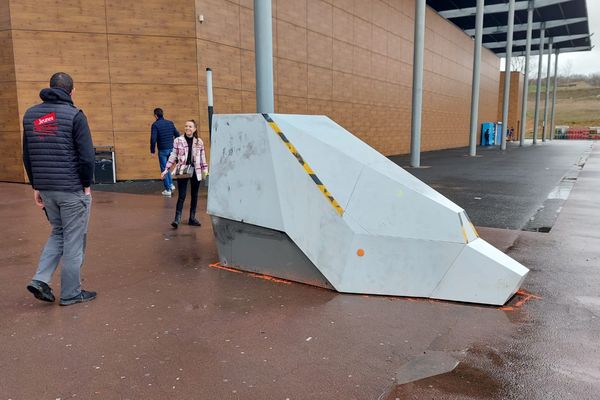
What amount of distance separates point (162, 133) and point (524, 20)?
35825 mm

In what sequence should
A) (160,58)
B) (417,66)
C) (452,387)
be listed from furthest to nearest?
(417,66) < (160,58) < (452,387)

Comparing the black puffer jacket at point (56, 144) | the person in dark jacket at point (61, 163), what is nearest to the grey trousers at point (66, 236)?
the person in dark jacket at point (61, 163)

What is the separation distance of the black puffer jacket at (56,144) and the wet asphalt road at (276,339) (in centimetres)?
119

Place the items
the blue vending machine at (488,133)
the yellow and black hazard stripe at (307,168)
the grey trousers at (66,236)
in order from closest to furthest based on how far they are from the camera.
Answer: the grey trousers at (66,236), the yellow and black hazard stripe at (307,168), the blue vending machine at (488,133)

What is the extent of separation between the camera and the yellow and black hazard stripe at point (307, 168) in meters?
4.53

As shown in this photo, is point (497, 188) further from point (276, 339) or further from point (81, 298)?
point (81, 298)

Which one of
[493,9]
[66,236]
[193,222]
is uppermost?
[493,9]

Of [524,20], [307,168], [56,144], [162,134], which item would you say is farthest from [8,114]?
[524,20]

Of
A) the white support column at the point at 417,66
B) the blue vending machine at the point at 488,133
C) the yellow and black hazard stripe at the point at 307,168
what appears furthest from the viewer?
the blue vending machine at the point at 488,133

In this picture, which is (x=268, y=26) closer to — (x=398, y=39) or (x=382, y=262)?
(x=382, y=262)

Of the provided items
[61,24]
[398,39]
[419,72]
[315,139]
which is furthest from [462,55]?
[315,139]

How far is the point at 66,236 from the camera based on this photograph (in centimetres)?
425

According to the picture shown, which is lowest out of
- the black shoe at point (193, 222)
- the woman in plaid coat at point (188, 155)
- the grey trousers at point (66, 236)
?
the black shoe at point (193, 222)

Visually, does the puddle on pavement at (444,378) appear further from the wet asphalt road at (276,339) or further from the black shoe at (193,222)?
the black shoe at (193,222)
